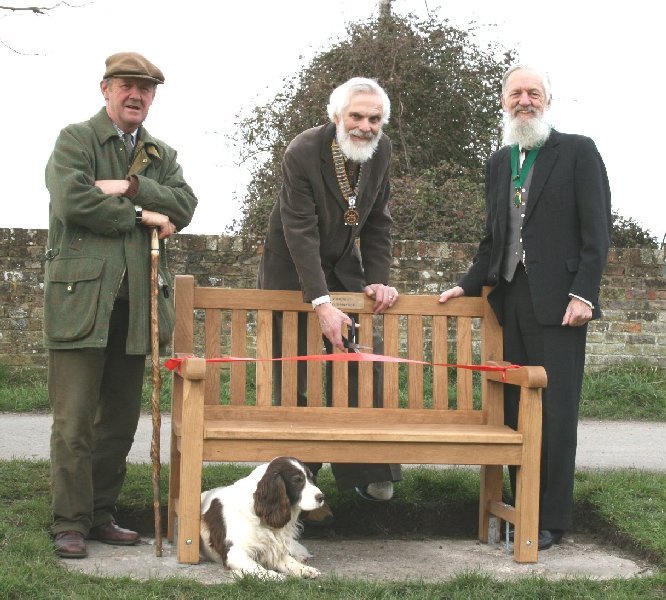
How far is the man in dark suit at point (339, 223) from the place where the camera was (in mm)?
5395

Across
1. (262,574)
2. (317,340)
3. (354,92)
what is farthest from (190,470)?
(354,92)

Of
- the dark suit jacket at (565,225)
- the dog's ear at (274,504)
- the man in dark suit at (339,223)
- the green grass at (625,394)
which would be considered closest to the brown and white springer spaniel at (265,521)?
the dog's ear at (274,504)

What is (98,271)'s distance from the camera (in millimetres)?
4844

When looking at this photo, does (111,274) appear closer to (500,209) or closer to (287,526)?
(287,526)

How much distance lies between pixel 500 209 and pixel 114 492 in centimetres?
249

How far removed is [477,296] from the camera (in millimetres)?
5867

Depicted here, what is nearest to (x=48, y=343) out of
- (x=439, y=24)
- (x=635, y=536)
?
(x=635, y=536)

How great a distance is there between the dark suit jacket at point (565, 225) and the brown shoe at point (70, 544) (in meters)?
2.49

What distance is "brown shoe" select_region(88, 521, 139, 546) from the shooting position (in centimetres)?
514

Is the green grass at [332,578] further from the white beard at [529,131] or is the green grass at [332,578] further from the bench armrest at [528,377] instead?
the white beard at [529,131]

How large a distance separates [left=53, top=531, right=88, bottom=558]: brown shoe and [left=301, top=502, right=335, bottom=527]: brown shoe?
3.73ft

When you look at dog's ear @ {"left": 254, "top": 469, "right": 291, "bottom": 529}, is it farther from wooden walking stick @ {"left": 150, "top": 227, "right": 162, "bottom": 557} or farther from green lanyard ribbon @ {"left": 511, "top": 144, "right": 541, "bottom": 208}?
green lanyard ribbon @ {"left": 511, "top": 144, "right": 541, "bottom": 208}

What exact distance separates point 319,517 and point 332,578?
97 cm

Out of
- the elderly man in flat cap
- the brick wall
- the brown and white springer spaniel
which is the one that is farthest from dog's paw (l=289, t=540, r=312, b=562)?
the brick wall
